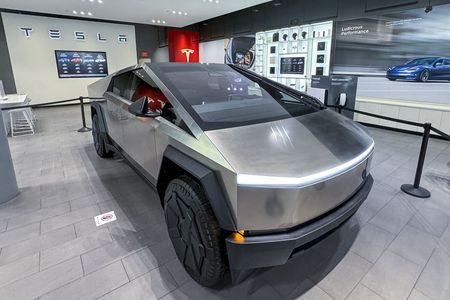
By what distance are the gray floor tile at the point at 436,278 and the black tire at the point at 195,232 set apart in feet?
3.92

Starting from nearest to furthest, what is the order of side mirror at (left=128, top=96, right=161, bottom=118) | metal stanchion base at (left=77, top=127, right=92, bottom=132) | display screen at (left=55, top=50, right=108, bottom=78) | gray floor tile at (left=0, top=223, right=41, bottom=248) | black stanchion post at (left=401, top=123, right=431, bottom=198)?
side mirror at (left=128, top=96, right=161, bottom=118), gray floor tile at (left=0, top=223, right=41, bottom=248), black stanchion post at (left=401, top=123, right=431, bottom=198), metal stanchion base at (left=77, top=127, right=92, bottom=132), display screen at (left=55, top=50, right=108, bottom=78)

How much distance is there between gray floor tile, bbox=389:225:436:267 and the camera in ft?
5.84

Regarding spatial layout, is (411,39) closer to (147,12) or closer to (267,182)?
(267,182)

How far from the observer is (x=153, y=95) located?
→ 1.98m

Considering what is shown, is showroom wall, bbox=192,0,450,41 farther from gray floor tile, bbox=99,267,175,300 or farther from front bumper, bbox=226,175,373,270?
gray floor tile, bbox=99,267,175,300

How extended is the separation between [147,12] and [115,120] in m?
6.56

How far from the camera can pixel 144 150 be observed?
2.04 m

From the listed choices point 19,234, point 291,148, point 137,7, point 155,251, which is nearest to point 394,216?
point 291,148

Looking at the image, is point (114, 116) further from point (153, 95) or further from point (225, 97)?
point (225, 97)

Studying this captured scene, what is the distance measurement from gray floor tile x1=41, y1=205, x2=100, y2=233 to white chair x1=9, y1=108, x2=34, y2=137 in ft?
13.5

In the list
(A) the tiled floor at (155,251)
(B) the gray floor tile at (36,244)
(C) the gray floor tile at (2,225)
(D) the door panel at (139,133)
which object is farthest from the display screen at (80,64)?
(B) the gray floor tile at (36,244)

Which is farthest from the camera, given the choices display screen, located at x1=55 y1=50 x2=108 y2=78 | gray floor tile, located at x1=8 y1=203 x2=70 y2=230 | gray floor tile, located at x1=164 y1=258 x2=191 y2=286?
display screen, located at x1=55 y1=50 x2=108 y2=78

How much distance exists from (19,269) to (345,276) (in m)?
2.07

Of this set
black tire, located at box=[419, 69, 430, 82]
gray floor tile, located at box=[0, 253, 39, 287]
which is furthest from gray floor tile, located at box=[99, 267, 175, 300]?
black tire, located at box=[419, 69, 430, 82]
